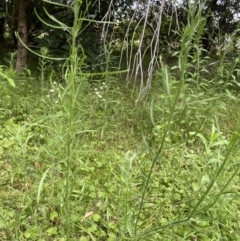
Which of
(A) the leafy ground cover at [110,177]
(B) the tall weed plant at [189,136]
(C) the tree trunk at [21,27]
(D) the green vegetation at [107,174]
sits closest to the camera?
(B) the tall weed plant at [189,136]

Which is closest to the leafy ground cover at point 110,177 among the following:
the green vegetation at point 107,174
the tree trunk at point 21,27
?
the green vegetation at point 107,174

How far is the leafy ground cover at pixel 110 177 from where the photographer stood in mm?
1473

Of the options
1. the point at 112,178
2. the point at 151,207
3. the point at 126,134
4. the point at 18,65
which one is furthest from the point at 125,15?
the point at 151,207

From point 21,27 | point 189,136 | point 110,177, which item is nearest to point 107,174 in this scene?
point 110,177

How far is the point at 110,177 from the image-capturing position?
205cm

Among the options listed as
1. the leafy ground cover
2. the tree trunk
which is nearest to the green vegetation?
the leafy ground cover

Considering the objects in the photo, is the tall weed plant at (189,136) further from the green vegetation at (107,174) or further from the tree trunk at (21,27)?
the tree trunk at (21,27)

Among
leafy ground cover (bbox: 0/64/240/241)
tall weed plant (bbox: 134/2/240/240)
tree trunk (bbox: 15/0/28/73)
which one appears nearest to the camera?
tall weed plant (bbox: 134/2/240/240)

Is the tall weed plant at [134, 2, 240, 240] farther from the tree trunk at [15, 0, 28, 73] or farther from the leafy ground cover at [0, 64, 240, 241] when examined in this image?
the tree trunk at [15, 0, 28, 73]

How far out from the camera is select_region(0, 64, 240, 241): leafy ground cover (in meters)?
1.47

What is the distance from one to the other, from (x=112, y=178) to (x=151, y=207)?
0.35 meters

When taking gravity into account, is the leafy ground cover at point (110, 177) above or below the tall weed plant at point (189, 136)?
below

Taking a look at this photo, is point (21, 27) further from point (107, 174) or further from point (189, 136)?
point (189, 136)

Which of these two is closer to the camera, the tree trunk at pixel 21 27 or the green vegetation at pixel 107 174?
the green vegetation at pixel 107 174
